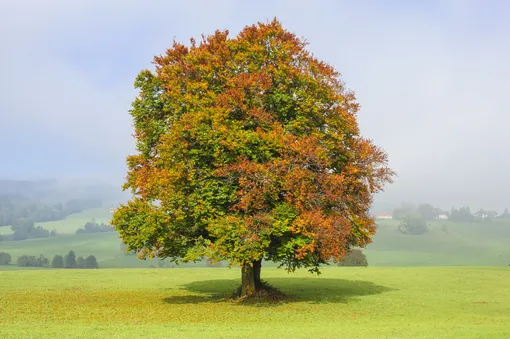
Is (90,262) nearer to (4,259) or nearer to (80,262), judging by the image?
(80,262)

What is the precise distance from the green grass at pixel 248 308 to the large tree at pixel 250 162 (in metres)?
4.03

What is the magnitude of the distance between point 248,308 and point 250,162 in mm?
10595

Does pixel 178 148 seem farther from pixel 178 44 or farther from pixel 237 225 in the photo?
pixel 178 44

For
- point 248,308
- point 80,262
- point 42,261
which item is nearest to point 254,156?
point 248,308

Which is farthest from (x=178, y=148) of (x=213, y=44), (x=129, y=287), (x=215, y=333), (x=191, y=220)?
(x=129, y=287)

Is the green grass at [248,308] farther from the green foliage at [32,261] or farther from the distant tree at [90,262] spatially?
the green foliage at [32,261]

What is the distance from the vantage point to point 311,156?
127 feet

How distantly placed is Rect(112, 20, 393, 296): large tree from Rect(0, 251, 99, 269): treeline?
81735 mm

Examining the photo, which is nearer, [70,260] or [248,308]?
[248,308]

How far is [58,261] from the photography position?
118 m

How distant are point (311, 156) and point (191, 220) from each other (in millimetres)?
10057

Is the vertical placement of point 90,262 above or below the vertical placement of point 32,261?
below

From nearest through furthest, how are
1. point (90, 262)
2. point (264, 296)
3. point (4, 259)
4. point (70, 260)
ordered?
point (264, 296) → point (70, 260) → point (90, 262) → point (4, 259)

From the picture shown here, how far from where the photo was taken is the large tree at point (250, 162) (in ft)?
124
